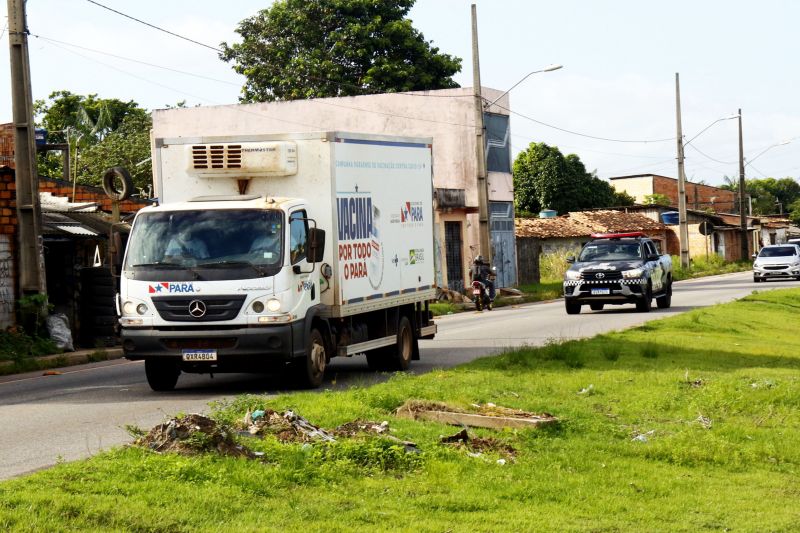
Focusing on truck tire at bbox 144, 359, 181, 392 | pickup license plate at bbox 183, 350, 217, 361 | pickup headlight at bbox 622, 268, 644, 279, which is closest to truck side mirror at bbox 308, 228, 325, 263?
pickup license plate at bbox 183, 350, 217, 361

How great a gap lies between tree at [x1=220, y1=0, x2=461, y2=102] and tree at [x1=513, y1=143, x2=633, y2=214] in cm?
1469

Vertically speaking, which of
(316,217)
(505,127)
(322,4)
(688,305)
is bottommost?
(688,305)

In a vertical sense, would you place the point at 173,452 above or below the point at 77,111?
below

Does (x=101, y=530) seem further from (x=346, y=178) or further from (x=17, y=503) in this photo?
(x=346, y=178)

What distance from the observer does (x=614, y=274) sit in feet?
98.3

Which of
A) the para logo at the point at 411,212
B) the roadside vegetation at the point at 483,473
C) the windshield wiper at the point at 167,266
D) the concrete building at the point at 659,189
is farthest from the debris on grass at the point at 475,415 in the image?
the concrete building at the point at 659,189

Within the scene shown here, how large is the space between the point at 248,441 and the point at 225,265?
5.29 m

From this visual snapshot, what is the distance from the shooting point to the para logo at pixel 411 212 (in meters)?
18.0

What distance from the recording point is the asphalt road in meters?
10.9

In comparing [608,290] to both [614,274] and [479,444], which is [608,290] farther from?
[479,444]

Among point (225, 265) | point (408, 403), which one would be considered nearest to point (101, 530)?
point (408, 403)

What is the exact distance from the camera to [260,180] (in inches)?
616

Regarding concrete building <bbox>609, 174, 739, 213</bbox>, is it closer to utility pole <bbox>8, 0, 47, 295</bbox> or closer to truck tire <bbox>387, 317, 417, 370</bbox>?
utility pole <bbox>8, 0, 47, 295</bbox>

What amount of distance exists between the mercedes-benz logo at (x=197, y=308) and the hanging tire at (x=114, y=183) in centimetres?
1080
